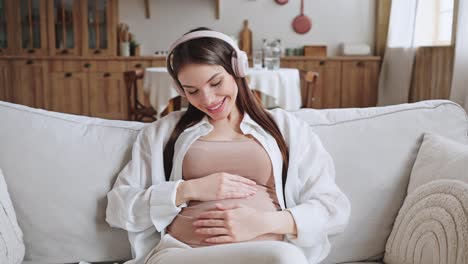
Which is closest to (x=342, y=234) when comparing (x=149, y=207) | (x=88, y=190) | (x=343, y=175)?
(x=343, y=175)

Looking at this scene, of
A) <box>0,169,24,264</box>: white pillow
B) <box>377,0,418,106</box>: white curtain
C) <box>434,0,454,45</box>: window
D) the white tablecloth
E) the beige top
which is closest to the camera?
<box>0,169,24,264</box>: white pillow

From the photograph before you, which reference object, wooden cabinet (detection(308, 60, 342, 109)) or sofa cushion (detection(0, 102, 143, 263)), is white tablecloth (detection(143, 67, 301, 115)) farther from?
sofa cushion (detection(0, 102, 143, 263))

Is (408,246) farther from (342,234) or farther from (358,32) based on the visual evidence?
(358,32)

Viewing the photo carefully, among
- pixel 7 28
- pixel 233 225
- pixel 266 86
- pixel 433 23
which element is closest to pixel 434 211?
pixel 233 225

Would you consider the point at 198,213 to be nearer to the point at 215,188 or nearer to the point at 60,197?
the point at 215,188

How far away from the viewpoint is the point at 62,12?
6230mm

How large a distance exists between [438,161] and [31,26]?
5.68 metres

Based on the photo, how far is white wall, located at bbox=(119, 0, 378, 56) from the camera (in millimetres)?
6473

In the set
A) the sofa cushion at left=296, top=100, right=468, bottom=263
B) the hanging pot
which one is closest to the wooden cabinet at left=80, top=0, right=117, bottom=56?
the hanging pot

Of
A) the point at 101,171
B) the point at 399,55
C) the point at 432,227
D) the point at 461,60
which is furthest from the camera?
the point at 399,55

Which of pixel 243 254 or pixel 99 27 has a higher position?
pixel 99 27

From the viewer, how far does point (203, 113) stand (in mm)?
1546

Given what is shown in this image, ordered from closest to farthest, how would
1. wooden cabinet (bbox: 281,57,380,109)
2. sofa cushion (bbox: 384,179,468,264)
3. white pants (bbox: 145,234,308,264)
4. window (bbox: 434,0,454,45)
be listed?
white pants (bbox: 145,234,308,264) → sofa cushion (bbox: 384,179,468,264) → window (bbox: 434,0,454,45) → wooden cabinet (bbox: 281,57,380,109)

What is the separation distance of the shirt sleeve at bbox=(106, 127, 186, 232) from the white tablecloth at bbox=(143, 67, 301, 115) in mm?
2540
